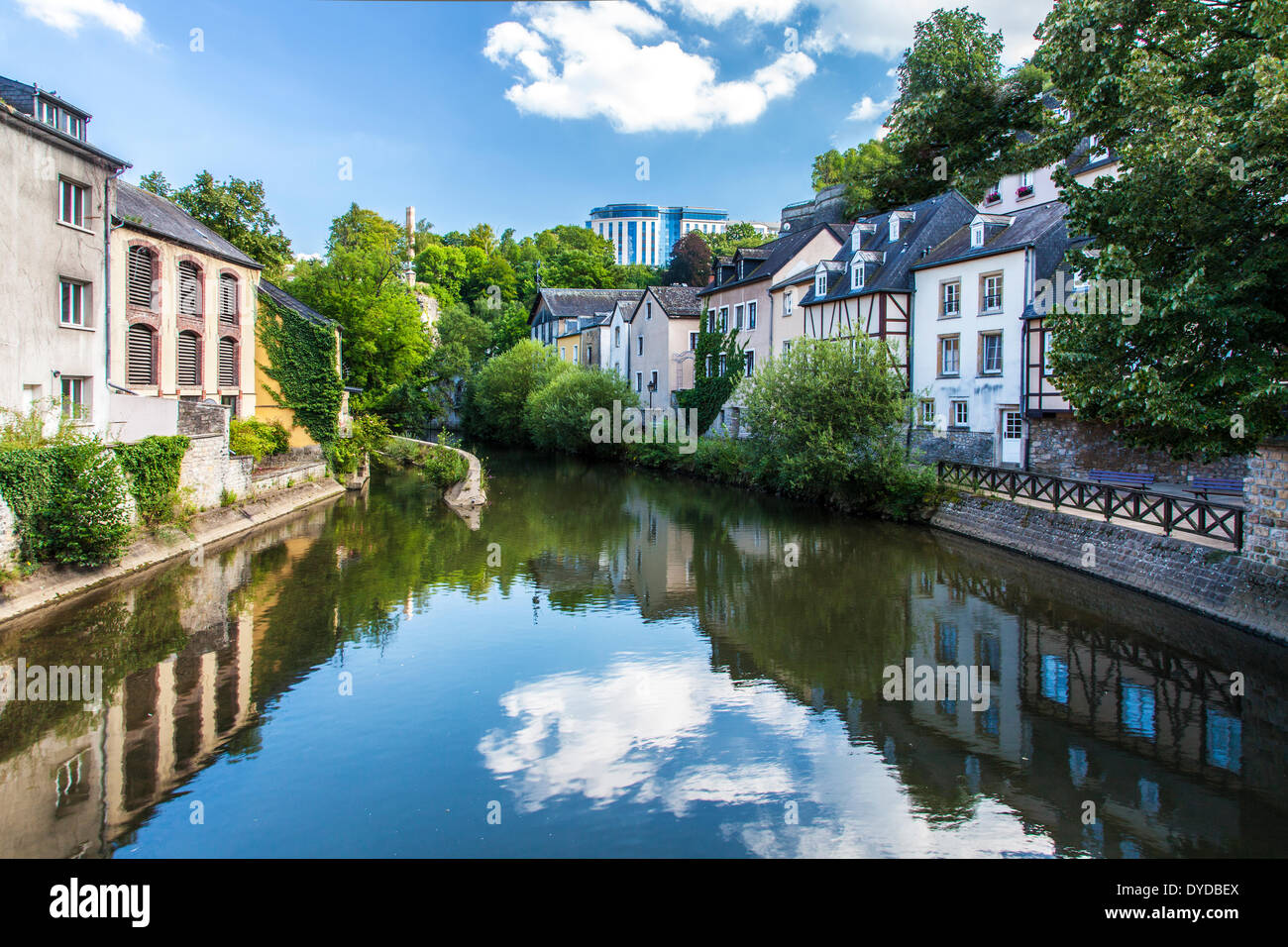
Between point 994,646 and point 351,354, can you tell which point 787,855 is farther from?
point 351,354

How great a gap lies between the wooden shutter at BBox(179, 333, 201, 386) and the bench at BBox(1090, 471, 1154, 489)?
26.4m

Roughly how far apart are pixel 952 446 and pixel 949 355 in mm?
3034

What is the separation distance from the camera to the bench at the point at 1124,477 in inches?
835

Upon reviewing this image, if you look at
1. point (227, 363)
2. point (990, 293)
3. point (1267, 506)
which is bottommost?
point (1267, 506)

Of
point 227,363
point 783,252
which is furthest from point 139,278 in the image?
point 783,252

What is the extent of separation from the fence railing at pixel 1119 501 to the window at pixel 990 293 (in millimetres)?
5390

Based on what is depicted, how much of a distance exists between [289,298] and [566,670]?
26.0 metres

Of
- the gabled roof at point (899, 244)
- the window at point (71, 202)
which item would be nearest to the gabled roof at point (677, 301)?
the gabled roof at point (899, 244)

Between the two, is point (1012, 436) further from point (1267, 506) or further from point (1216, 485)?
point (1267, 506)

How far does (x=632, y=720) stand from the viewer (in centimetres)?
1020

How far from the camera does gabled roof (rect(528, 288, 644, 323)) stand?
6247 centimetres

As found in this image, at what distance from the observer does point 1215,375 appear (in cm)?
1194

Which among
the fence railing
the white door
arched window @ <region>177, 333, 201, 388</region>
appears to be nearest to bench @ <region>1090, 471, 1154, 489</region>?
the fence railing
